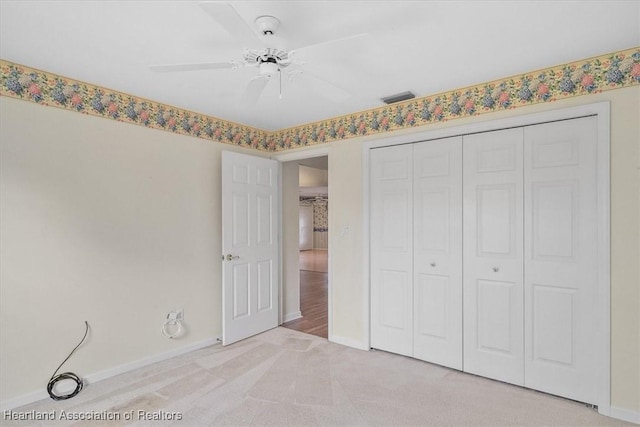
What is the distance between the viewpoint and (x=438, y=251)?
302 cm

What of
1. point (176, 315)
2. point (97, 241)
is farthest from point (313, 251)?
point (97, 241)

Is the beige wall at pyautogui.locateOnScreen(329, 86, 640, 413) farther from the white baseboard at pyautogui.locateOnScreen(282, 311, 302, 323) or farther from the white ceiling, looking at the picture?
the white baseboard at pyautogui.locateOnScreen(282, 311, 302, 323)

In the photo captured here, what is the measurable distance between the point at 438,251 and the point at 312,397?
62.2 inches

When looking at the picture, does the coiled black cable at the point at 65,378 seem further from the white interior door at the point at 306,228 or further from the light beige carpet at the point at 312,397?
the white interior door at the point at 306,228

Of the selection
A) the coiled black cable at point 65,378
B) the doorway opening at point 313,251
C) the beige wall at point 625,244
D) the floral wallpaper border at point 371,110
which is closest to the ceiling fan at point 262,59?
the floral wallpaper border at point 371,110

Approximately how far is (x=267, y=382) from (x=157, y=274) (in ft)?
4.59

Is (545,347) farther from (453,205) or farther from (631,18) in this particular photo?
(631,18)

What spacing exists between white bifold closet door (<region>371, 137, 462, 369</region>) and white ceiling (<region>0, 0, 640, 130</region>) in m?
0.69

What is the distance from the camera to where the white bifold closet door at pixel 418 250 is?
294 cm

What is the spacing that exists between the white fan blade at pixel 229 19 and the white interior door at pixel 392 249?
197 centimetres

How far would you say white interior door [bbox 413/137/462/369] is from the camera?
292 centimetres

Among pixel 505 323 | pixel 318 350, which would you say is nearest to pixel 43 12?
pixel 318 350

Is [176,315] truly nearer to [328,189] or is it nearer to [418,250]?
[328,189]

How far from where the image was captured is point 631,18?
185 cm
